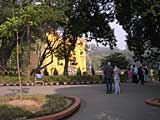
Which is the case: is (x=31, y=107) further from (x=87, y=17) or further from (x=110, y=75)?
(x=87, y=17)

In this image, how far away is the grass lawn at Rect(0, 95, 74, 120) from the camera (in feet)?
50.7

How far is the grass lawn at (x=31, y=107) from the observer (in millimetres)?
15461

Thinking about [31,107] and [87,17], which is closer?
[31,107]

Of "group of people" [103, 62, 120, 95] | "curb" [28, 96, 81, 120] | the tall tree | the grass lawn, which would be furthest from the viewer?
the tall tree

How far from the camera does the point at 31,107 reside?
17.6 m

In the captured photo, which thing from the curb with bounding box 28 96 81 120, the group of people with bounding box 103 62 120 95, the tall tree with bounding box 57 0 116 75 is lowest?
the curb with bounding box 28 96 81 120

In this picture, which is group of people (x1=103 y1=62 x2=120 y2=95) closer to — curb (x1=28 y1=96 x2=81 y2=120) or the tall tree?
curb (x1=28 y1=96 x2=81 y2=120)

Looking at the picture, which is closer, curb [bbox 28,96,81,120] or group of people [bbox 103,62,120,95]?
curb [bbox 28,96,81,120]

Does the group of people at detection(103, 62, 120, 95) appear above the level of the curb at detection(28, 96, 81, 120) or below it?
above

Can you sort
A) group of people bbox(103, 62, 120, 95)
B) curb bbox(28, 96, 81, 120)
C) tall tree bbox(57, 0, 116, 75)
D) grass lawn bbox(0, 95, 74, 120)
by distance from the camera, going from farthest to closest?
tall tree bbox(57, 0, 116, 75) → group of people bbox(103, 62, 120, 95) → grass lawn bbox(0, 95, 74, 120) → curb bbox(28, 96, 81, 120)

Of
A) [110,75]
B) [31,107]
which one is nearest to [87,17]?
[110,75]

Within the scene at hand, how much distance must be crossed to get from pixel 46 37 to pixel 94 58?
81186mm

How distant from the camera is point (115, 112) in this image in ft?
55.2

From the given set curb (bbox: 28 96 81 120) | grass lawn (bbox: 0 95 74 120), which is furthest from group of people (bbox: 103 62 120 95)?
curb (bbox: 28 96 81 120)
